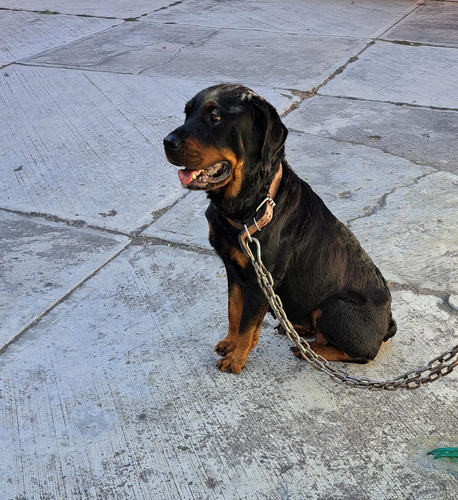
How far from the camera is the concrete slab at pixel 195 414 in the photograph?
2.51 meters

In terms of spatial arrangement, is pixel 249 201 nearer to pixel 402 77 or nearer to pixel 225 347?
pixel 225 347

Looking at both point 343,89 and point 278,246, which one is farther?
point 343,89

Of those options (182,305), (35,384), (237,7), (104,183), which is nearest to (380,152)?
(104,183)

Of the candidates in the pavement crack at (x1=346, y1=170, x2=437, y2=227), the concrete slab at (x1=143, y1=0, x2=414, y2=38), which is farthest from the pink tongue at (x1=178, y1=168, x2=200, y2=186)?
the concrete slab at (x1=143, y1=0, x2=414, y2=38)

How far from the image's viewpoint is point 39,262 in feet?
12.8

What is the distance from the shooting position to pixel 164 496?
96.1 inches

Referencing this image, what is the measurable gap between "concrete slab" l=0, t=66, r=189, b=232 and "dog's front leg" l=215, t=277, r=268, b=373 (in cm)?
132

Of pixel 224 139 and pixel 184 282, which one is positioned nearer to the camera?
pixel 224 139

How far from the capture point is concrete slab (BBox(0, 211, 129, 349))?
347cm

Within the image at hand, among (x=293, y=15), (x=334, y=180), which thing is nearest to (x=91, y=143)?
(x=334, y=180)

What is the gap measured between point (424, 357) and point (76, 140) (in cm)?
344

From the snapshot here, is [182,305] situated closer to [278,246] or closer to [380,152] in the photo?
[278,246]

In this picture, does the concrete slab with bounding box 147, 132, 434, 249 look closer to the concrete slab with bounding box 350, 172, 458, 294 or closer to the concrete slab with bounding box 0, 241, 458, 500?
the concrete slab with bounding box 350, 172, 458, 294

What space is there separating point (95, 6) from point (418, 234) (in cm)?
728
